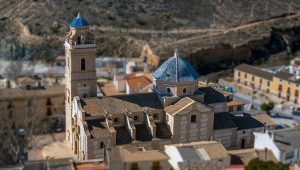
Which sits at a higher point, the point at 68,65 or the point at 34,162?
the point at 68,65

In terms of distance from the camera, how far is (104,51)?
3095 inches

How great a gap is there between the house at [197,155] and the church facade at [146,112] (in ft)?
16.4

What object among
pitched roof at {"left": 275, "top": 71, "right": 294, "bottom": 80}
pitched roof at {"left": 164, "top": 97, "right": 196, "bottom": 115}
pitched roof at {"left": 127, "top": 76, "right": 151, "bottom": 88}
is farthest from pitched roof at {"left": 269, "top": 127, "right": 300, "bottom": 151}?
pitched roof at {"left": 275, "top": 71, "right": 294, "bottom": 80}

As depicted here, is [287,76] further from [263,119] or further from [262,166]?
[262,166]

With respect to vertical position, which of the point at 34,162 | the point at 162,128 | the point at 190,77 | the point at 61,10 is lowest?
the point at 34,162

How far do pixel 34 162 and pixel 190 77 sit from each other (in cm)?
1314

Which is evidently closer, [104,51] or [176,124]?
[176,124]

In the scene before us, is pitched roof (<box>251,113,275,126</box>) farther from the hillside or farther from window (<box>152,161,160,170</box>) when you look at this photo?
the hillside

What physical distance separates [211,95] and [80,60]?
1065cm

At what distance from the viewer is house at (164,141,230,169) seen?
29.4m

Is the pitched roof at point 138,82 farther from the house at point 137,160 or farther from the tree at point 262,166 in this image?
the tree at point 262,166

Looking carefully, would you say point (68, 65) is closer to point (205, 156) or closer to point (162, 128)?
point (162, 128)

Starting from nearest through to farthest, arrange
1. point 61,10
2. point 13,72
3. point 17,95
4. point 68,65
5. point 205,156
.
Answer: point 205,156 → point 68,65 → point 17,95 → point 13,72 → point 61,10

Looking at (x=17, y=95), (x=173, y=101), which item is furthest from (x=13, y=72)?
(x=173, y=101)
